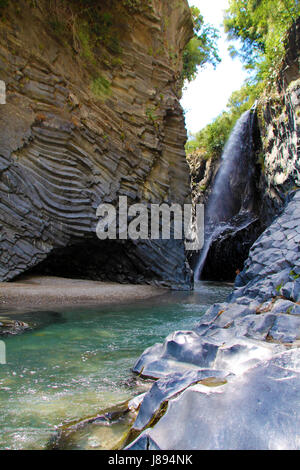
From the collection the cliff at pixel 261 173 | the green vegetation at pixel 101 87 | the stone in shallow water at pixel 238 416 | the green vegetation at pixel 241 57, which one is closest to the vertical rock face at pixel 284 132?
the cliff at pixel 261 173

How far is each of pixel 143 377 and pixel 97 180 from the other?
28.2ft

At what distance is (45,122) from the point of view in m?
10.0

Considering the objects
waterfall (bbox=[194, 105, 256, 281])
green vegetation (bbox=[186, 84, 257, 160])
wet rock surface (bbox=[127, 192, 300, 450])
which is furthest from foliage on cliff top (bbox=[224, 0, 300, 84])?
wet rock surface (bbox=[127, 192, 300, 450])

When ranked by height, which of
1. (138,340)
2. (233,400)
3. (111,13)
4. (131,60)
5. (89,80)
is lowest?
(138,340)

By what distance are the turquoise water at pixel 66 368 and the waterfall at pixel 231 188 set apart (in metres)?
13.3

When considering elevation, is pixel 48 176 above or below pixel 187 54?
below

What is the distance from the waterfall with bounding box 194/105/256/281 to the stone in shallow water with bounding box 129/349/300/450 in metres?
16.6

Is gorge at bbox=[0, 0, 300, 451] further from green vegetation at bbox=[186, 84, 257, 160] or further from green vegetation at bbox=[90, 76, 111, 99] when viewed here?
green vegetation at bbox=[186, 84, 257, 160]

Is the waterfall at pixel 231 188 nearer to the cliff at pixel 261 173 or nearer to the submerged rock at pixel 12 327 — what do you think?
the cliff at pixel 261 173

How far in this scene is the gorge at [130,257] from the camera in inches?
74.9

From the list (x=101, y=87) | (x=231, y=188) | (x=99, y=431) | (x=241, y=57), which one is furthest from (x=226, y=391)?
(x=241, y=57)

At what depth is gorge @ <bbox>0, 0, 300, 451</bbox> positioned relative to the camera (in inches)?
74.9

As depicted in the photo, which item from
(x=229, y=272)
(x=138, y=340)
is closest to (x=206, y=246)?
(x=229, y=272)

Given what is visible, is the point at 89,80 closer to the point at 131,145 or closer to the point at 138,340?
the point at 131,145
